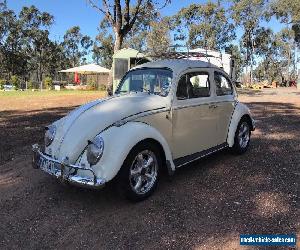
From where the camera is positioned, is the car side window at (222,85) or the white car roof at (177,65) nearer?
the white car roof at (177,65)

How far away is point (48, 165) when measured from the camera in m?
5.22

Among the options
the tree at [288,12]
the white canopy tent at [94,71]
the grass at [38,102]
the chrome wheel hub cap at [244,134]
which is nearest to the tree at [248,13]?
the tree at [288,12]

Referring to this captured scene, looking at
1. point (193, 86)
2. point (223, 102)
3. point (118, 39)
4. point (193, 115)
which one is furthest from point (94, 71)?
point (193, 115)

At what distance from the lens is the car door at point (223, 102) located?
689 cm

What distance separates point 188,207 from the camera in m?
5.17

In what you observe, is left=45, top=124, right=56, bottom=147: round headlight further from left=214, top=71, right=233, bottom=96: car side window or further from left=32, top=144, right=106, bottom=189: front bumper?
left=214, top=71, right=233, bottom=96: car side window

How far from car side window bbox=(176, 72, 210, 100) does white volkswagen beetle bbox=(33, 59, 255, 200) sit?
16mm

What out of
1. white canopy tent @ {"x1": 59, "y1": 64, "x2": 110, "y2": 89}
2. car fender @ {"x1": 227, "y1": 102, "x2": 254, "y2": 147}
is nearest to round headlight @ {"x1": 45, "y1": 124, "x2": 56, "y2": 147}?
car fender @ {"x1": 227, "y1": 102, "x2": 254, "y2": 147}

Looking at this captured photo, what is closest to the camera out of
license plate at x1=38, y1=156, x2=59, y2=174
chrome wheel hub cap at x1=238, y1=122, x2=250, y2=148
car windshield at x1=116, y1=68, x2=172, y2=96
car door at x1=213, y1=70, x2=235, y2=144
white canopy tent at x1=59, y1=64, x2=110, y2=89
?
license plate at x1=38, y1=156, x2=59, y2=174

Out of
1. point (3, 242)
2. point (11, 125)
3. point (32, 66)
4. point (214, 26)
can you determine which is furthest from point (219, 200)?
point (32, 66)

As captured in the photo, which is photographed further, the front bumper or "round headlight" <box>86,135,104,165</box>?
"round headlight" <box>86,135,104,165</box>

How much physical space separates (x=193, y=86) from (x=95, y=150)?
2.26 meters

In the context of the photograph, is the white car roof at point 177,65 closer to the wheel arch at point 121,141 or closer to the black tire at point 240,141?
the wheel arch at point 121,141

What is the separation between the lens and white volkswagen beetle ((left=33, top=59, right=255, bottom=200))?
4.91 metres
